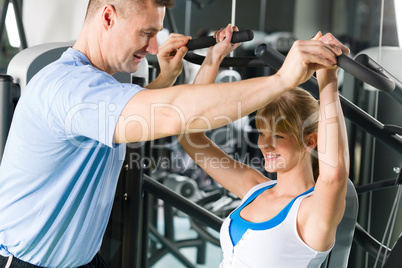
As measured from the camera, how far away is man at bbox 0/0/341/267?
3.79 ft

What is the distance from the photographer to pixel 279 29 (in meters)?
3.89

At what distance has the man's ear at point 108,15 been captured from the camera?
1457 millimetres

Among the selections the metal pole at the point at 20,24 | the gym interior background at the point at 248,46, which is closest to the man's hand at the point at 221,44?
the gym interior background at the point at 248,46

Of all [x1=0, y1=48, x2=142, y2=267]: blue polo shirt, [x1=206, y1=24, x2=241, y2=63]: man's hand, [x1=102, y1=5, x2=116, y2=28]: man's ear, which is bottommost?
[x1=0, y1=48, x2=142, y2=267]: blue polo shirt

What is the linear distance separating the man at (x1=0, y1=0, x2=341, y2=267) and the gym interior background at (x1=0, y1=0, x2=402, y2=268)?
0.95 meters

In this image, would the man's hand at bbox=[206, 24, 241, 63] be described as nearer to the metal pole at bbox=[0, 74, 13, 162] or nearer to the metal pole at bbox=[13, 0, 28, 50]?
A: the metal pole at bbox=[0, 74, 13, 162]

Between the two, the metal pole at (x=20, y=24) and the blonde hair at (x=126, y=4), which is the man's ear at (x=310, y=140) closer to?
the blonde hair at (x=126, y=4)

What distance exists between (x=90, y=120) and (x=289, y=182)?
2.56ft

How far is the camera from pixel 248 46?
3639 mm

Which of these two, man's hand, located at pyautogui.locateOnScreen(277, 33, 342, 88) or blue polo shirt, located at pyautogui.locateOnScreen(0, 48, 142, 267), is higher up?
man's hand, located at pyautogui.locateOnScreen(277, 33, 342, 88)

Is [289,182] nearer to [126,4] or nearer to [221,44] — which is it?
[221,44]

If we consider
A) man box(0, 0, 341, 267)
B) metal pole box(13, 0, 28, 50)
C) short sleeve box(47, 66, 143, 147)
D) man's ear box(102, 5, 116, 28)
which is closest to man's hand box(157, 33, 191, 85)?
man box(0, 0, 341, 267)

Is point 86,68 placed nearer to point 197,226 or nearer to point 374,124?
point 374,124

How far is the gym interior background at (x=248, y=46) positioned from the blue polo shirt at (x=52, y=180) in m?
1.00
